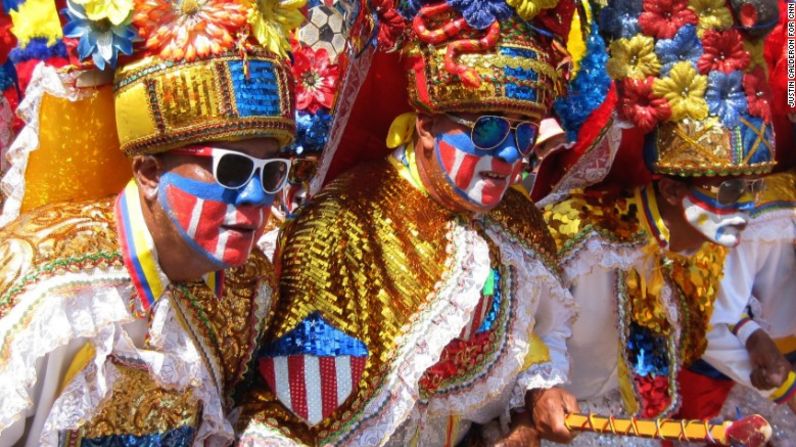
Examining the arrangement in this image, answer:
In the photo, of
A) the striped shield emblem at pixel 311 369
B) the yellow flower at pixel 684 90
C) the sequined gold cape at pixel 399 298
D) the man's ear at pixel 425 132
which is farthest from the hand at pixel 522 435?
the yellow flower at pixel 684 90

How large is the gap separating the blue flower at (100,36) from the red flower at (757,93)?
255 cm

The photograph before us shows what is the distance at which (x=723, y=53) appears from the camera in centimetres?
417

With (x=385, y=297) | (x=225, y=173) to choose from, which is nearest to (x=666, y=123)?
(x=385, y=297)

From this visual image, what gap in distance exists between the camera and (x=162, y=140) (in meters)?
2.78

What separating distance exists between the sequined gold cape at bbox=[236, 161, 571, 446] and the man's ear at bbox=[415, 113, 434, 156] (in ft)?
0.49

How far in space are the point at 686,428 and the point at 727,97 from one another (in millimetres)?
1492

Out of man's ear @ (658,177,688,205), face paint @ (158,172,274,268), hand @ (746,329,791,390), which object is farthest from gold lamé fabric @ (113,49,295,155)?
hand @ (746,329,791,390)

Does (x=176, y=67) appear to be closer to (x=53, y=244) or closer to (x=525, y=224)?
(x=53, y=244)

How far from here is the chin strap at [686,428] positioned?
3.22 meters

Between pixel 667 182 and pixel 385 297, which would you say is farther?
pixel 667 182

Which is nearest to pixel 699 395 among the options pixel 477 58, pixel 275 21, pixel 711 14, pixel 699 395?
pixel 699 395

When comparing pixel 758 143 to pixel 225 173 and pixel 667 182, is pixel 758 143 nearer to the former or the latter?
pixel 667 182

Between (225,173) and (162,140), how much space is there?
187 millimetres

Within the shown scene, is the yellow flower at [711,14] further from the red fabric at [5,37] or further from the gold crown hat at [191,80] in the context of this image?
the red fabric at [5,37]
